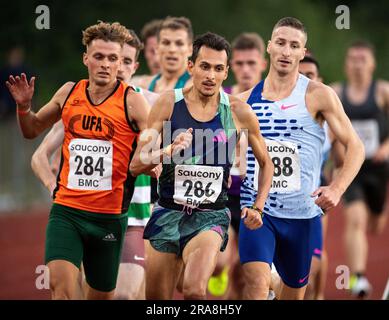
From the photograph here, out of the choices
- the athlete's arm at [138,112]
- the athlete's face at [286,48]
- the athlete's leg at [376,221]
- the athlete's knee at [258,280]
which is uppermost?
the athlete's face at [286,48]

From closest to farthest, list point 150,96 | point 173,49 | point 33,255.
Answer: point 150,96 < point 173,49 < point 33,255

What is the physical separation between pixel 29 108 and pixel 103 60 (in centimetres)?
67

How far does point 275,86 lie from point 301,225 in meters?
1.10

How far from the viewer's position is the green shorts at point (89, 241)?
881cm

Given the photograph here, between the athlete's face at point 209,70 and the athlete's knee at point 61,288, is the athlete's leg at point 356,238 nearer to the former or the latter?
the athlete's face at point 209,70

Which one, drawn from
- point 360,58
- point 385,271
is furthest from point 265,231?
point 385,271

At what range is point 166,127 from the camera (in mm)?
8648

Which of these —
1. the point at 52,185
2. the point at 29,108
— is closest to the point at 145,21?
the point at 52,185

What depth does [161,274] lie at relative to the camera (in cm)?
859

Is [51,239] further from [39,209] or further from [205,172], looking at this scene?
[39,209]

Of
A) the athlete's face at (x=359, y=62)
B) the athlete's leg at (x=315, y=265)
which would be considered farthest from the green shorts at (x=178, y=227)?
the athlete's face at (x=359, y=62)

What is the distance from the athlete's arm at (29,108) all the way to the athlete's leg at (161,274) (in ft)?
4.49

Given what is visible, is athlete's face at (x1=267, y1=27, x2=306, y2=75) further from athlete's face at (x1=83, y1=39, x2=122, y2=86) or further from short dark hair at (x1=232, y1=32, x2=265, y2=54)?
short dark hair at (x1=232, y1=32, x2=265, y2=54)

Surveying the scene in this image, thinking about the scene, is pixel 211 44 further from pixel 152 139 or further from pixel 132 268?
pixel 132 268
